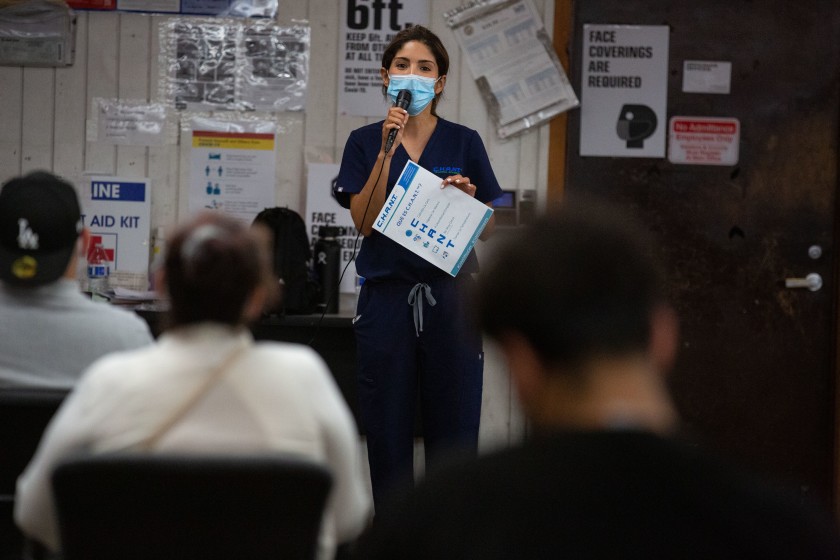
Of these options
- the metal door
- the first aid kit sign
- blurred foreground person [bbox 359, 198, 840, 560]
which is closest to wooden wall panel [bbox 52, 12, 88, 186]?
the metal door

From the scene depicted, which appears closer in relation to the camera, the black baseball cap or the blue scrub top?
the black baseball cap

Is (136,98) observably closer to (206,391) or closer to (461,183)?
(461,183)

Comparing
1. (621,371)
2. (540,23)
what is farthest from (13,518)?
(540,23)

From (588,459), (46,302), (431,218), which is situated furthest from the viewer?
(431,218)

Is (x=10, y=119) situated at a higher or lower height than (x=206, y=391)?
higher

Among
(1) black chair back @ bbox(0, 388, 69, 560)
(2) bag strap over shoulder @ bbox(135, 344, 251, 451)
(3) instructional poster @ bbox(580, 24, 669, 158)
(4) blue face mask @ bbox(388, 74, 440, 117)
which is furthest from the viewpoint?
(3) instructional poster @ bbox(580, 24, 669, 158)

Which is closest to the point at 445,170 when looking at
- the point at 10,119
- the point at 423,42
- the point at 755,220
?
the point at 423,42

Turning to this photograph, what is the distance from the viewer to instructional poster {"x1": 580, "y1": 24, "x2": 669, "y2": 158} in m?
3.78

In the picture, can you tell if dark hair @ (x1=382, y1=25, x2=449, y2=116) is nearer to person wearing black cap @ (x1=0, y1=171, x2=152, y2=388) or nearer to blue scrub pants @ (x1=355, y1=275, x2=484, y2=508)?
blue scrub pants @ (x1=355, y1=275, x2=484, y2=508)

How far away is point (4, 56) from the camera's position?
367 centimetres

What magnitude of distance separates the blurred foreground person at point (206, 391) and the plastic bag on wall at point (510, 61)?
249 cm

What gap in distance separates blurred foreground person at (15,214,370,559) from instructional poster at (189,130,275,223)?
92.7 inches

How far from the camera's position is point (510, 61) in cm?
376

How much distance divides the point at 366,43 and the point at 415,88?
0.99 m
